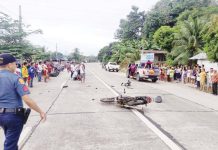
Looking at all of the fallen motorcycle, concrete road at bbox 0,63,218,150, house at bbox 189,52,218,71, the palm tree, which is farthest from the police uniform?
the palm tree

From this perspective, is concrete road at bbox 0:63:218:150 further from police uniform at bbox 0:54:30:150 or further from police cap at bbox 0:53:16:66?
police cap at bbox 0:53:16:66

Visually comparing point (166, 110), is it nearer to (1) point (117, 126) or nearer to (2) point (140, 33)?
(1) point (117, 126)

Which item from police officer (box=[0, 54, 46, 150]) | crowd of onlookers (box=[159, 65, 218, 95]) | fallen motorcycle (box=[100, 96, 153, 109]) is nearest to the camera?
police officer (box=[0, 54, 46, 150])

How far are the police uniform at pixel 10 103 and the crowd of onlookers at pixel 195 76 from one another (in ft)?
53.8

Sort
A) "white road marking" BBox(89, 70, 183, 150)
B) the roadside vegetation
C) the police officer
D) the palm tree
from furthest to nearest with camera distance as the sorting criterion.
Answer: the palm tree, the roadside vegetation, "white road marking" BBox(89, 70, 183, 150), the police officer

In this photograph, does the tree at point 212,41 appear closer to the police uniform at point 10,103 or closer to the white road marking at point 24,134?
the white road marking at point 24,134

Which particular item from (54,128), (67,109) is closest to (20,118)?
(54,128)

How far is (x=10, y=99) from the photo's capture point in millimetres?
4562

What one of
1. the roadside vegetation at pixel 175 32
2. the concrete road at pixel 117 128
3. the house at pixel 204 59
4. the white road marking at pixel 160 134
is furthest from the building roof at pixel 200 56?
the white road marking at pixel 160 134

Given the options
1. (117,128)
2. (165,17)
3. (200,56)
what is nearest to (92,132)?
(117,128)

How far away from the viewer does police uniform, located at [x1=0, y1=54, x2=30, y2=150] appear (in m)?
4.49

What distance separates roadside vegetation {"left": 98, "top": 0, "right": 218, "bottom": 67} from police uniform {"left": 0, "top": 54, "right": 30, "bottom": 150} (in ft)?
65.4

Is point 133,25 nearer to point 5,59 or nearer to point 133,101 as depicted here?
point 133,101

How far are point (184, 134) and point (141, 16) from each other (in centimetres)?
7395
